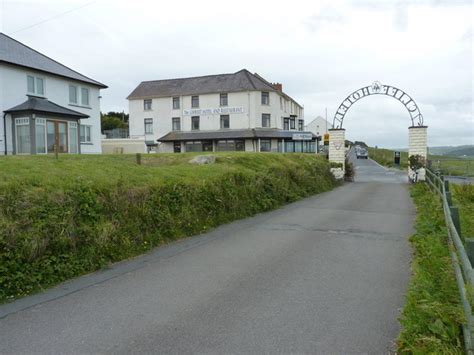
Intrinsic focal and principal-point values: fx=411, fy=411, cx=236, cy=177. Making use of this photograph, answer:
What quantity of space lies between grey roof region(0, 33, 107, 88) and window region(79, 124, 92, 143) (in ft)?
10.8

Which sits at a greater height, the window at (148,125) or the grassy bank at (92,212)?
the window at (148,125)

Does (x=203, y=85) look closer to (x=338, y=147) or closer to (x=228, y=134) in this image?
(x=228, y=134)

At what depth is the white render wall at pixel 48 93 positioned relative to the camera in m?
23.4

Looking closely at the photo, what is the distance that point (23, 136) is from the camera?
954 inches

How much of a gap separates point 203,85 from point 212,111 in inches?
173

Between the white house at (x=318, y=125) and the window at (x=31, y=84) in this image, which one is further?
the white house at (x=318, y=125)

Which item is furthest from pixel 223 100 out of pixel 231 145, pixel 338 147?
pixel 338 147

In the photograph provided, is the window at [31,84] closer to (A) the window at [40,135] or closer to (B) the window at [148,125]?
(A) the window at [40,135]

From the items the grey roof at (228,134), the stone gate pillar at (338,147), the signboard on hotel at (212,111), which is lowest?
the stone gate pillar at (338,147)

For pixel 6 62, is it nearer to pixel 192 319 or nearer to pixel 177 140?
pixel 192 319

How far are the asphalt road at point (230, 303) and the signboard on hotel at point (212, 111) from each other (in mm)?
42723

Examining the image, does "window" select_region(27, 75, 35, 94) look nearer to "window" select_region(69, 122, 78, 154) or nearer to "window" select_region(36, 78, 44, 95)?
"window" select_region(36, 78, 44, 95)

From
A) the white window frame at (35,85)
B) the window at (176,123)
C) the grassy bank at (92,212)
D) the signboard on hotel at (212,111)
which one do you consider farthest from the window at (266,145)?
the grassy bank at (92,212)

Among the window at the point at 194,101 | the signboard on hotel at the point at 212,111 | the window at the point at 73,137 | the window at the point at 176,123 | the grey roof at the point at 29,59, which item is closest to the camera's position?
the grey roof at the point at 29,59
